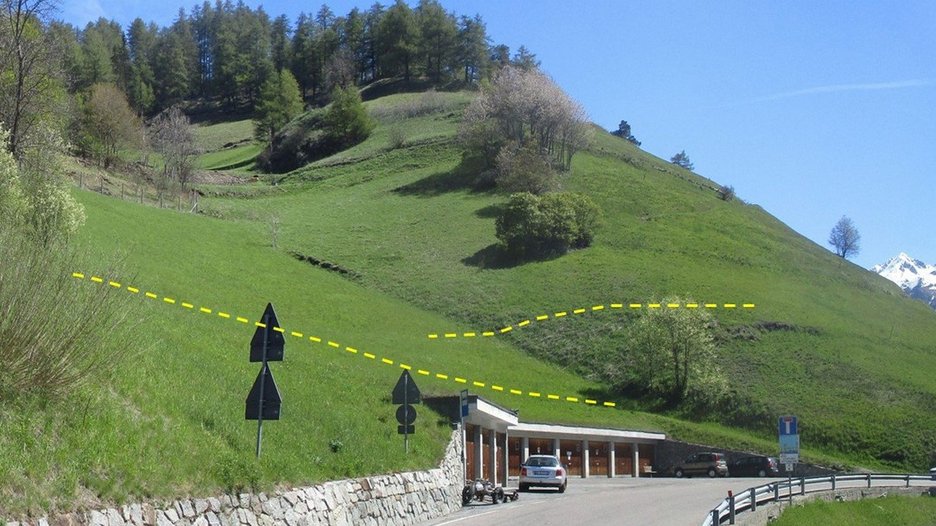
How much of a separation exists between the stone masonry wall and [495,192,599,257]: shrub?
47805 millimetres

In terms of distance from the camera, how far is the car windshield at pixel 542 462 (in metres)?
36.6

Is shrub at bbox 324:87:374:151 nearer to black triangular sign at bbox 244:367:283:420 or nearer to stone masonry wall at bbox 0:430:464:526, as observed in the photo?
stone masonry wall at bbox 0:430:464:526

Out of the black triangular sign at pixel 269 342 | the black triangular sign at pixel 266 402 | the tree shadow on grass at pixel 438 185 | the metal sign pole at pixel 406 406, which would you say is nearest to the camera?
the black triangular sign at pixel 266 402

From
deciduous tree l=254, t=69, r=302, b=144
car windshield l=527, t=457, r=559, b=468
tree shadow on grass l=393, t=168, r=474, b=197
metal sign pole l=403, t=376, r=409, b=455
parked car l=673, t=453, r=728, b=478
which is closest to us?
metal sign pole l=403, t=376, r=409, b=455

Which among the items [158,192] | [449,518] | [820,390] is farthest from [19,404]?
[158,192]

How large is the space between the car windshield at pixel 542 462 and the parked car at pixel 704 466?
15037mm

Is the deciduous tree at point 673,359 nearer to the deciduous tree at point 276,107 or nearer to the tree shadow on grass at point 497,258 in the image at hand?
the tree shadow on grass at point 497,258

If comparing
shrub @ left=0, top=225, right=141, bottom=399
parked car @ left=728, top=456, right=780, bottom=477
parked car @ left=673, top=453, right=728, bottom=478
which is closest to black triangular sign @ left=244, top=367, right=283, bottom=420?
shrub @ left=0, top=225, right=141, bottom=399

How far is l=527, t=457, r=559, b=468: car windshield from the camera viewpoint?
120 feet

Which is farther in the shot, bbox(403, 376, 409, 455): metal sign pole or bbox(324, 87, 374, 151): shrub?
bbox(324, 87, 374, 151): shrub

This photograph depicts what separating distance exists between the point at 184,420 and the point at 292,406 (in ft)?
22.0

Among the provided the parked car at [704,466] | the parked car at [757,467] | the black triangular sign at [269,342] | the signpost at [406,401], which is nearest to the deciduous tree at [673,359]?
the parked car at [704,466]

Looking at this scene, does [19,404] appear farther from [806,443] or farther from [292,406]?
[806,443]

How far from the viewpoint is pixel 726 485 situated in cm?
4012
